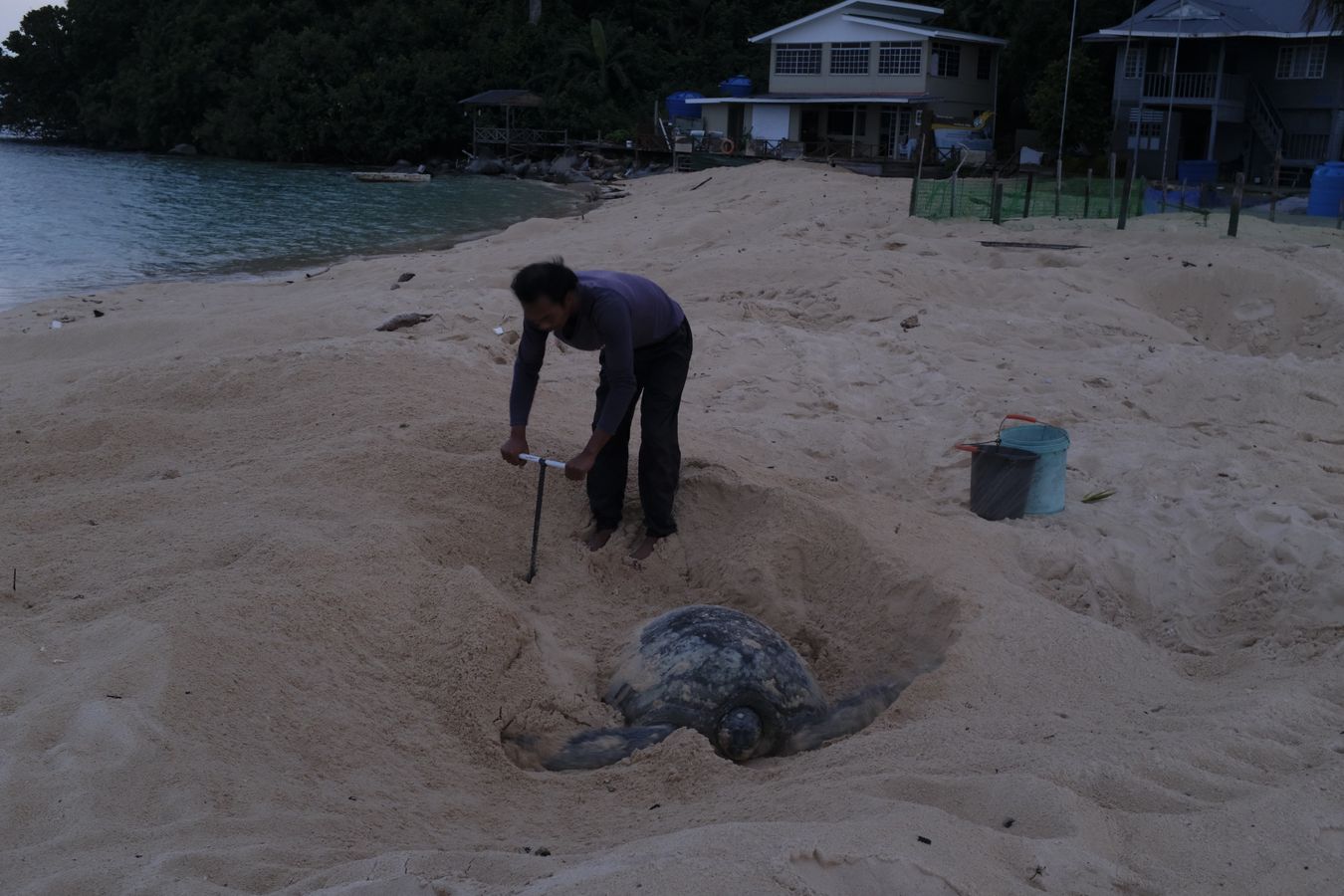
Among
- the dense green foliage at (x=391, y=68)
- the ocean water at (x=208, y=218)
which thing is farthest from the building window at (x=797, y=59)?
the ocean water at (x=208, y=218)

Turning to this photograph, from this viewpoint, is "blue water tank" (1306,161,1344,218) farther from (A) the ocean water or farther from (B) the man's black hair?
(B) the man's black hair

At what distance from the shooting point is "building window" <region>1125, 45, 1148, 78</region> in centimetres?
2722

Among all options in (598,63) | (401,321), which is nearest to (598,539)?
(401,321)

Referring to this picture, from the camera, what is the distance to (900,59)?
3547 cm

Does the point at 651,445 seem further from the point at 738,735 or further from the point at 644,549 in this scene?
the point at 738,735

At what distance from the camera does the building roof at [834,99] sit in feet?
114

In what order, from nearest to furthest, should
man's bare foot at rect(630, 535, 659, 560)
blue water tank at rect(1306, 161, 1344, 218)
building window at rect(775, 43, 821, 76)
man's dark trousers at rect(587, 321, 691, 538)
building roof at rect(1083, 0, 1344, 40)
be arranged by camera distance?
man's dark trousers at rect(587, 321, 691, 538)
man's bare foot at rect(630, 535, 659, 560)
blue water tank at rect(1306, 161, 1344, 218)
building roof at rect(1083, 0, 1344, 40)
building window at rect(775, 43, 821, 76)

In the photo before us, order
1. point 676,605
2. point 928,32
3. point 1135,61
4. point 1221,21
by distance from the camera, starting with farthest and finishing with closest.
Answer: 1. point 928,32
2. point 1135,61
3. point 1221,21
4. point 676,605

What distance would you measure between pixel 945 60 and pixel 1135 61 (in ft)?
28.1

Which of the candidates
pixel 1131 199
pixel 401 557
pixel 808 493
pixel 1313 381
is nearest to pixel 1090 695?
pixel 808 493

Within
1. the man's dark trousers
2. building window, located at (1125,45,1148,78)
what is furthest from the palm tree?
the man's dark trousers

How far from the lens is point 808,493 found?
554cm

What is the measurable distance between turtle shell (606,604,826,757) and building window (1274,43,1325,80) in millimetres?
27403

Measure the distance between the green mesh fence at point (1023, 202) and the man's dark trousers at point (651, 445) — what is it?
10.7m
